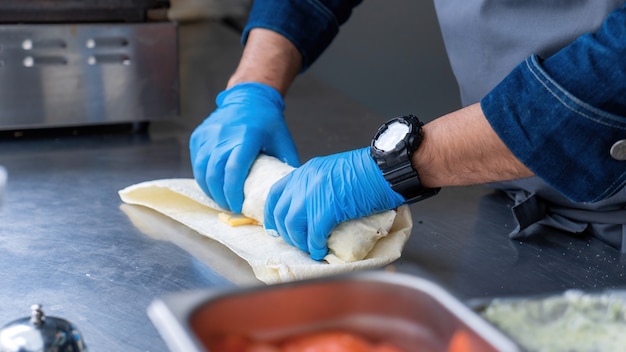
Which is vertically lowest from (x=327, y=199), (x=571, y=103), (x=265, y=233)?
(x=265, y=233)

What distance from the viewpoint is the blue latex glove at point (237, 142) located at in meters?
1.54

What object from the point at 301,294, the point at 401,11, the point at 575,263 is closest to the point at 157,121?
the point at 575,263

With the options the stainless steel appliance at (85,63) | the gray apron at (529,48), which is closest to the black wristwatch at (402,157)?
the gray apron at (529,48)

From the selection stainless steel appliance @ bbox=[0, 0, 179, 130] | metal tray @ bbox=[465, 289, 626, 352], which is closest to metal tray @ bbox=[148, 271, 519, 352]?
metal tray @ bbox=[465, 289, 626, 352]

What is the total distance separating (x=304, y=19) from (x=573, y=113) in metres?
0.92

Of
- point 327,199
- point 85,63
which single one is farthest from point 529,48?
point 85,63

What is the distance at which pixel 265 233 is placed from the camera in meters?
1.48

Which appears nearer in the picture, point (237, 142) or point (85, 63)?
point (237, 142)

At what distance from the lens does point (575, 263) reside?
1.37 metres

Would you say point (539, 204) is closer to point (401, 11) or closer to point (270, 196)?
point (270, 196)

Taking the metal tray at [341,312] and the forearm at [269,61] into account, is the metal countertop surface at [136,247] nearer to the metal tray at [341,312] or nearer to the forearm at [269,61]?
the metal tray at [341,312]

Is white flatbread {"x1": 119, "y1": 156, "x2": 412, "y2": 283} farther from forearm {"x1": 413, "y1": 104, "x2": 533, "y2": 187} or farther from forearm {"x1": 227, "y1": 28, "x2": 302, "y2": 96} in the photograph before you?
Result: forearm {"x1": 227, "y1": 28, "x2": 302, "y2": 96}

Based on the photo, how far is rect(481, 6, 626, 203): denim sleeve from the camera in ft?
3.86

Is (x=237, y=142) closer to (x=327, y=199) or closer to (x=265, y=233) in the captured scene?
(x=265, y=233)
